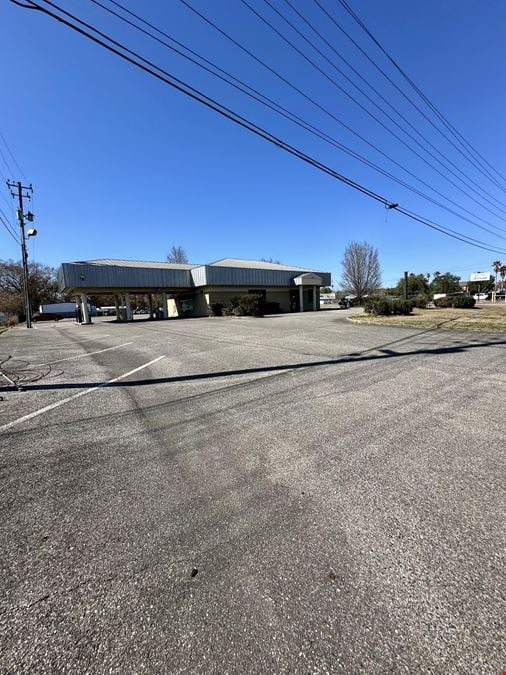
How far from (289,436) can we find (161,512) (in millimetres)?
1741

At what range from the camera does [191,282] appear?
105ft

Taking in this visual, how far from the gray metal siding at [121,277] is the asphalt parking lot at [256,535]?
80.5 ft

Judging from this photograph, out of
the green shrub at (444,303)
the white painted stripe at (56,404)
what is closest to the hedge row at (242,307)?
the green shrub at (444,303)

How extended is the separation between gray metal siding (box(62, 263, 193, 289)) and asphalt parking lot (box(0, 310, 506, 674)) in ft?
80.5

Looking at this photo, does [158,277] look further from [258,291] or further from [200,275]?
[258,291]

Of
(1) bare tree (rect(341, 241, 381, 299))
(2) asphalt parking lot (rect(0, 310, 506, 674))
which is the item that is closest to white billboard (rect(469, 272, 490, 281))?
(1) bare tree (rect(341, 241, 381, 299))

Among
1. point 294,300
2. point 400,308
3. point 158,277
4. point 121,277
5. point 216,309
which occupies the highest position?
point 158,277

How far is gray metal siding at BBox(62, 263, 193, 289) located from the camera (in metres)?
25.8

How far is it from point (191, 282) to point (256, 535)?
103 feet

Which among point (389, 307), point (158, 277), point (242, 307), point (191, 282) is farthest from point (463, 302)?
point (158, 277)

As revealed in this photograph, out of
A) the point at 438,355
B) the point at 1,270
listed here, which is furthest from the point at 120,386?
the point at 1,270

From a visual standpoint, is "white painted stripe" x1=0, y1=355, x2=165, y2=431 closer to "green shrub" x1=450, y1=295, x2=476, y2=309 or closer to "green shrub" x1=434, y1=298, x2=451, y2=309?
"green shrub" x1=450, y1=295, x2=476, y2=309

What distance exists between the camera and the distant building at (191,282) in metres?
26.9

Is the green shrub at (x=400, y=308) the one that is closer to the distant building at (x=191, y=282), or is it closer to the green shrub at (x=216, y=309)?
the distant building at (x=191, y=282)
